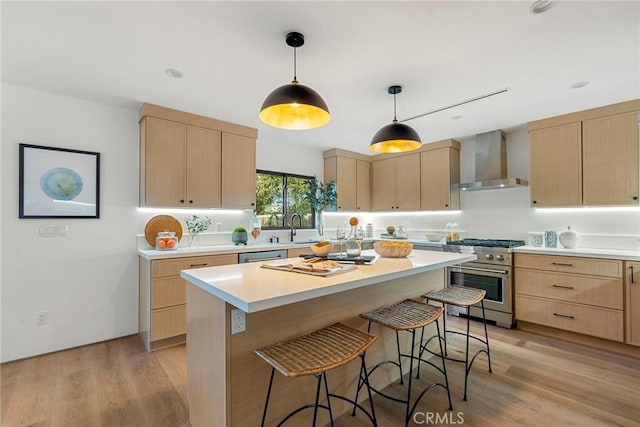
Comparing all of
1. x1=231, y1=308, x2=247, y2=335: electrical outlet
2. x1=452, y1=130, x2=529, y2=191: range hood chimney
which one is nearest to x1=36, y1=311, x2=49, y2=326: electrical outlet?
x1=231, y1=308, x2=247, y2=335: electrical outlet

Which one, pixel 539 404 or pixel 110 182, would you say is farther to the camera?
pixel 110 182

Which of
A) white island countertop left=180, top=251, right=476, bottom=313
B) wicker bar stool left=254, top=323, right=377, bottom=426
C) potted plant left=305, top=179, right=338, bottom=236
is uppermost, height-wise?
potted plant left=305, top=179, right=338, bottom=236

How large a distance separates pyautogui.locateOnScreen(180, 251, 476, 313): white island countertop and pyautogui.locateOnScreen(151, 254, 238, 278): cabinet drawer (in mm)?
1401

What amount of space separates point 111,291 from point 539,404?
3991 mm

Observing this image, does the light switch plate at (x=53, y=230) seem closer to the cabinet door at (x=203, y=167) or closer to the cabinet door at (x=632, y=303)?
the cabinet door at (x=203, y=167)

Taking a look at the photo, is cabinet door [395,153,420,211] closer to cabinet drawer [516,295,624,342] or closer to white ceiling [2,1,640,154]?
white ceiling [2,1,640,154]

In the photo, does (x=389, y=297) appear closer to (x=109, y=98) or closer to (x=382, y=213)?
(x=109, y=98)

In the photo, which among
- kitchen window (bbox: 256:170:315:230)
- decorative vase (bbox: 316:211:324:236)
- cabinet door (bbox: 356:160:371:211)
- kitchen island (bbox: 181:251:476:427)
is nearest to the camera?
kitchen island (bbox: 181:251:476:427)

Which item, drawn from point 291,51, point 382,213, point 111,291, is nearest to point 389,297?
point 291,51

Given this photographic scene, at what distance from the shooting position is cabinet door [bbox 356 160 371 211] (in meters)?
5.54

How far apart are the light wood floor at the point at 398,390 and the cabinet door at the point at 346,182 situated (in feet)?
9.57

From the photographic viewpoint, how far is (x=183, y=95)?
298 centimetres

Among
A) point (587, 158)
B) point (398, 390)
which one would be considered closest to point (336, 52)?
point (398, 390)

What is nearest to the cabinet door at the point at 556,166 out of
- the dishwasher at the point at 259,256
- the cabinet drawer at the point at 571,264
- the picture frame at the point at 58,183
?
the cabinet drawer at the point at 571,264
